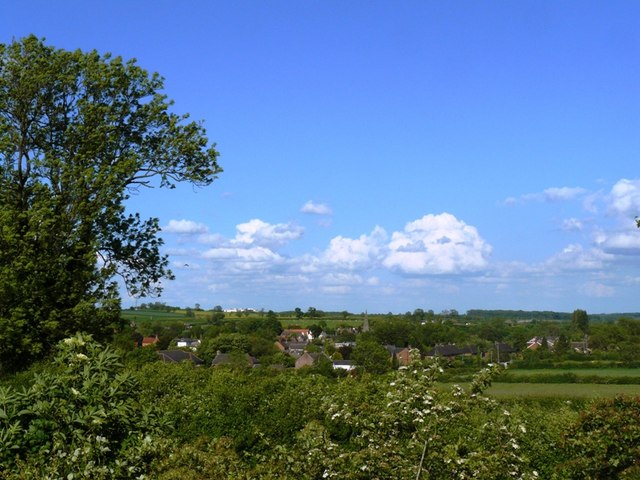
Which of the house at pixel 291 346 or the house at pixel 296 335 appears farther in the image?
the house at pixel 296 335

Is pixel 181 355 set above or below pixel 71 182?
below

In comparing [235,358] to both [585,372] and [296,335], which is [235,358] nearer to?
[585,372]

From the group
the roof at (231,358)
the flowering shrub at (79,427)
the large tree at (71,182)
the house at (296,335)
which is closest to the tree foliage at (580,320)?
the house at (296,335)

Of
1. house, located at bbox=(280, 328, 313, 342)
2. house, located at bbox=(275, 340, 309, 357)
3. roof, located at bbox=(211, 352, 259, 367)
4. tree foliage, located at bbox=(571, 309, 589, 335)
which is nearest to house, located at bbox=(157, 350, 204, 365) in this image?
roof, located at bbox=(211, 352, 259, 367)

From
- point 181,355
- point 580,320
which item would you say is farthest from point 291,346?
point 580,320

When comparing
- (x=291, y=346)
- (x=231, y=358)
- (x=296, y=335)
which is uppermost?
(x=231, y=358)

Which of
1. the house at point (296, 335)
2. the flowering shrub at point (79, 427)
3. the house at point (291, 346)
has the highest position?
the flowering shrub at point (79, 427)

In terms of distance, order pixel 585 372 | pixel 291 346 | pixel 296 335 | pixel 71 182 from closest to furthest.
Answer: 1. pixel 71 182
2. pixel 585 372
3. pixel 291 346
4. pixel 296 335

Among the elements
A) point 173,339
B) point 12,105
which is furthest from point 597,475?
point 173,339

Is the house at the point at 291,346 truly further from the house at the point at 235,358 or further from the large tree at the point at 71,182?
the large tree at the point at 71,182

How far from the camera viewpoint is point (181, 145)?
65.8 feet

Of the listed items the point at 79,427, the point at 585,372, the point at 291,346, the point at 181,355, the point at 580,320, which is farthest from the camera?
the point at 580,320

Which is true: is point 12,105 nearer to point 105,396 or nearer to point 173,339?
point 105,396

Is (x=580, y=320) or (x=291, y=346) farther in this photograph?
(x=580, y=320)
